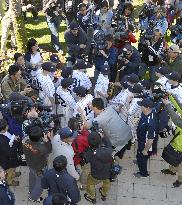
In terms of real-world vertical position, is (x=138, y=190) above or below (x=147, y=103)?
below

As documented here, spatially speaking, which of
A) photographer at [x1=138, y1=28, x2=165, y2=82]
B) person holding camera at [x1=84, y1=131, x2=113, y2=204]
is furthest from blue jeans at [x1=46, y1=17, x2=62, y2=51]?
person holding camera at [x1=84, y1=131, x2=113, y2=204]

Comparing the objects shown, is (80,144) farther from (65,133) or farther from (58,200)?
(58,200)

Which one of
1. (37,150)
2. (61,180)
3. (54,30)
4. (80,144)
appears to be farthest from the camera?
(54,30)

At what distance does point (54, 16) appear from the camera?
550 inches

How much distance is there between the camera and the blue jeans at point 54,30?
14.0 m

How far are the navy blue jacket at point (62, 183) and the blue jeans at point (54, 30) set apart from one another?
736 cm

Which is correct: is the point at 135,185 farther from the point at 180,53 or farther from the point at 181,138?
the point at 180,53

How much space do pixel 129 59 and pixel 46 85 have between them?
8.33ft

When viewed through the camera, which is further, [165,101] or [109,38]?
[109,38]

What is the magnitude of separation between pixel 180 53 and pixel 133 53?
1.19 metres

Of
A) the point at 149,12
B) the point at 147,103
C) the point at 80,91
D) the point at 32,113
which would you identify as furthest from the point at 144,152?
the point at 149,12

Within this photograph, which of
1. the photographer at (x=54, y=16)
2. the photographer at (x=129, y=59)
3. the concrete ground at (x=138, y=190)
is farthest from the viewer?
the photographer at (x=54, y=16)

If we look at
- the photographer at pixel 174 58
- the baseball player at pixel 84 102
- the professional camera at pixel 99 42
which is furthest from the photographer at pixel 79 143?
the photographer at pixel 174 58

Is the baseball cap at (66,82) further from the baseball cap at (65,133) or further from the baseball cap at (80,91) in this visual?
the baseball cap at (65,133)
